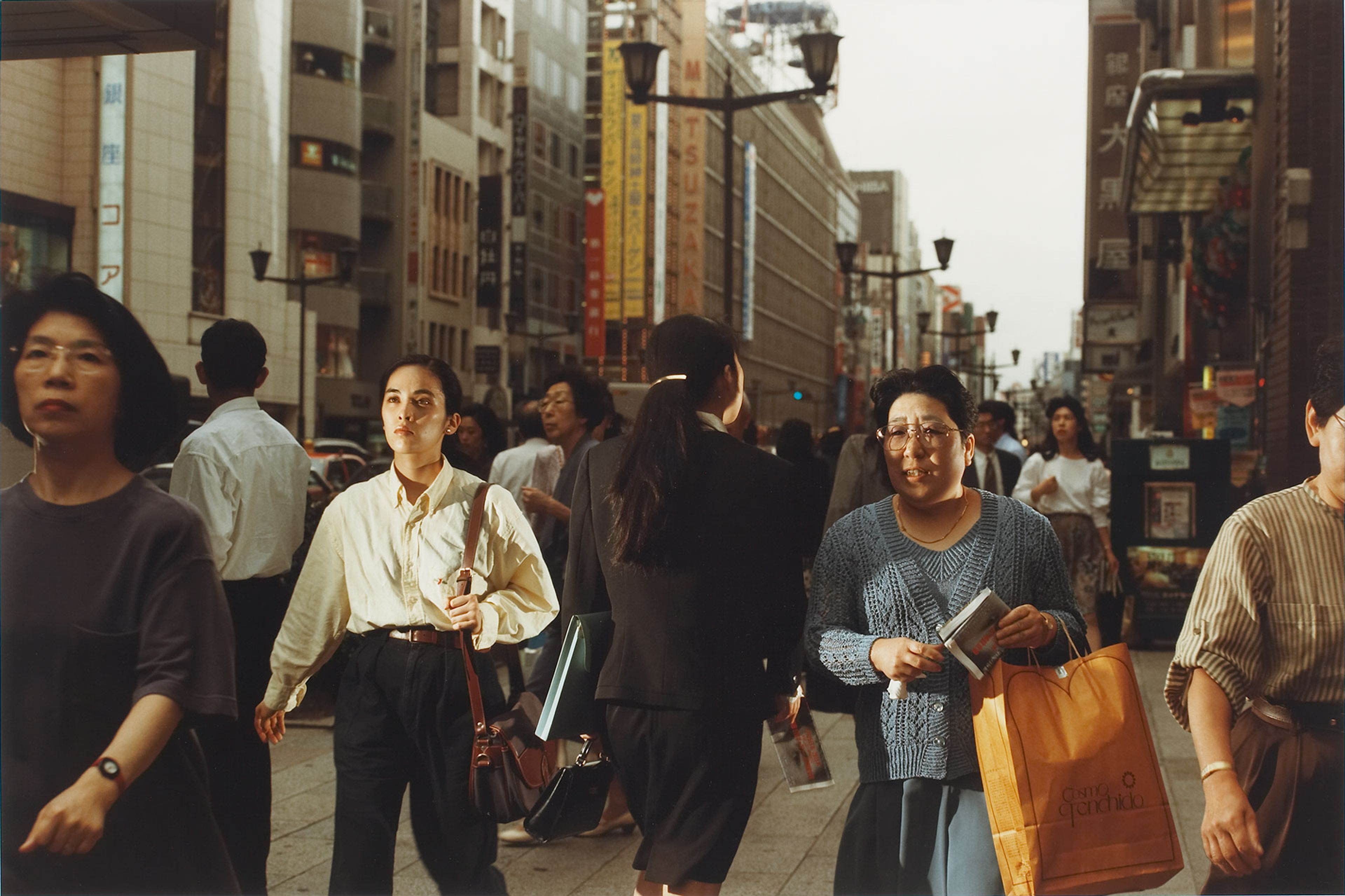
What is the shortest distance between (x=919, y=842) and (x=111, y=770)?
1.90m

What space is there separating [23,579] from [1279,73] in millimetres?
11282

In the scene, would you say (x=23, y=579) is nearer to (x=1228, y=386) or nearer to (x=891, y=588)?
(x=891, y=588)

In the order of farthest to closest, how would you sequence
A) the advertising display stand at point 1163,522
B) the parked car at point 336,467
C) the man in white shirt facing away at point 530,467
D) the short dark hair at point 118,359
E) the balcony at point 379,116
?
1. the balcony at point 379,116
2. the parked car at point 336,467
3. the advertising display stand at point 1163,522
4. the man in white shirt facing away at point 530,467
5. the short dark hair at point 118,359

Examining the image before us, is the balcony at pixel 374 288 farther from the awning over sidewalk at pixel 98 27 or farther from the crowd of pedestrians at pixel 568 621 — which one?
the crowd of pedestrians at pixel 568 621

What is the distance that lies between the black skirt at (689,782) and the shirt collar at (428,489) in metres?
0.94

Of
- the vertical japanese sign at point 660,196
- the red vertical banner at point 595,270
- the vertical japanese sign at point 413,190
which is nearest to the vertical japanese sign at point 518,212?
the vertical japanese sign at point 413,190

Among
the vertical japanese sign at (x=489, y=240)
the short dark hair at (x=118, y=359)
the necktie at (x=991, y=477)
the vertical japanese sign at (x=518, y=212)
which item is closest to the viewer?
the short dark hair at (x=118, y=359)

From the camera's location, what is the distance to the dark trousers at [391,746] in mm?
4398

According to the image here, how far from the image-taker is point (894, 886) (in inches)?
149

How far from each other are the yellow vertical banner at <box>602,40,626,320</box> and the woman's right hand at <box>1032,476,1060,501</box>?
49.7m

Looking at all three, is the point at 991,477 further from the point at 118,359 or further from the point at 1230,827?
the point at 118,359

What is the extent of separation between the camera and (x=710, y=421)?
4125 millimetres

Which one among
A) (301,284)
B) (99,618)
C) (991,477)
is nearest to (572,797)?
(99,618)

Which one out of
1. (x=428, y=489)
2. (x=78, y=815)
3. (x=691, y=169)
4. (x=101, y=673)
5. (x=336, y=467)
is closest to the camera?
(x=78, y=815)
